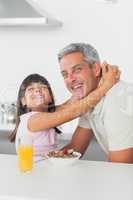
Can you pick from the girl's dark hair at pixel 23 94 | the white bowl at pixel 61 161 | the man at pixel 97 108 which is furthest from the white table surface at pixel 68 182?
the girl's dark hair at pixel 23 94

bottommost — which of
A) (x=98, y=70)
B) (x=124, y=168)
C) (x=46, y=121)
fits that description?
(x=124, y=168)

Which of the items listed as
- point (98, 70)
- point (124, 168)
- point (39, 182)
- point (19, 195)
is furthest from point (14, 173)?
point (98, 70)

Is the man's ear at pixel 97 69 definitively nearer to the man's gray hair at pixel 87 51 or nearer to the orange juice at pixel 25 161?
the man's gray hair at pixel 87 51

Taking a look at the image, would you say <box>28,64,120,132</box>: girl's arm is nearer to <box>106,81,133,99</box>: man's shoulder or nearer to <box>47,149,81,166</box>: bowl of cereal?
<box>106,81,133,99</box>: man's shoulder

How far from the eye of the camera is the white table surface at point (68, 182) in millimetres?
1414

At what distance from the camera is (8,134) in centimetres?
230

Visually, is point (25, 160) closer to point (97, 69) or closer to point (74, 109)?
point (74, 109)

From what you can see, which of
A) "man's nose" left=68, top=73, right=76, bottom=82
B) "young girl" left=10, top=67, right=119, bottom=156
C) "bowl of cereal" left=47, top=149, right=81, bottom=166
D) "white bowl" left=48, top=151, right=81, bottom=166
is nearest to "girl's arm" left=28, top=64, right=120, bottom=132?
"young girl" left=10, top=67, right=119, bottom=156

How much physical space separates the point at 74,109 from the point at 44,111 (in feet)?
0.51

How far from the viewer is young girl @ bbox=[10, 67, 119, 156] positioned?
7.09 ft

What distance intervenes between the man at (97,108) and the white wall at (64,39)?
0.05m

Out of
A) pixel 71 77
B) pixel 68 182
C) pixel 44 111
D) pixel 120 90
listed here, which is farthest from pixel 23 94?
pixel 68 182

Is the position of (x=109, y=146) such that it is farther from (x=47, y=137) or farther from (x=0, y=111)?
(x=0, y=111)

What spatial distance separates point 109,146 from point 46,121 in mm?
341
